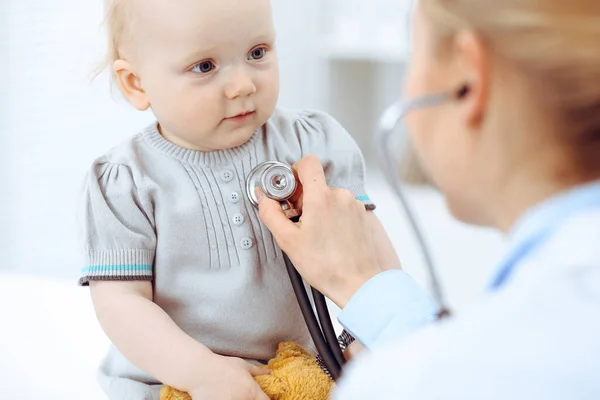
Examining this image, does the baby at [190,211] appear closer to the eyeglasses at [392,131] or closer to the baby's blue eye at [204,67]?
the baby's blue eye at [204,67]

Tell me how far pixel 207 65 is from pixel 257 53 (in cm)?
7

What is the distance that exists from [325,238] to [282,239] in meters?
0.05

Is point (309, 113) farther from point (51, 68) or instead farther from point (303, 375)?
point (51, 68)

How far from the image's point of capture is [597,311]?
61 cm

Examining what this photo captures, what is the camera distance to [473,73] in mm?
708

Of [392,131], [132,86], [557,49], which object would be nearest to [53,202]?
[132,86]

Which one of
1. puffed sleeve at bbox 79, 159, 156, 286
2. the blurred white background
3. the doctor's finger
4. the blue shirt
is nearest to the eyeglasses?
the blue shirt

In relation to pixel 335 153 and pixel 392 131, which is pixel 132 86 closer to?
pixel 335 153

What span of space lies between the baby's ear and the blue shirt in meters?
0.53

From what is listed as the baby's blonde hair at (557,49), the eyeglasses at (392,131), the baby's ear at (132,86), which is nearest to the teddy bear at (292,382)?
the eyeglasses at (392,131)

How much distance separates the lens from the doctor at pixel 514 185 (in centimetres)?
61

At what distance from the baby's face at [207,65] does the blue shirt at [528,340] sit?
452 mm

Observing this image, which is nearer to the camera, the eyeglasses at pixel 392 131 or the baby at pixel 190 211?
the eyeglasses at pixel 392 131

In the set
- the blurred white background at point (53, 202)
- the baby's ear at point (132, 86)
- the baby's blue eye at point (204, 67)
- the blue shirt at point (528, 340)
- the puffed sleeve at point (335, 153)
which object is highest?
the baby's blue eye at point (204, 67)
